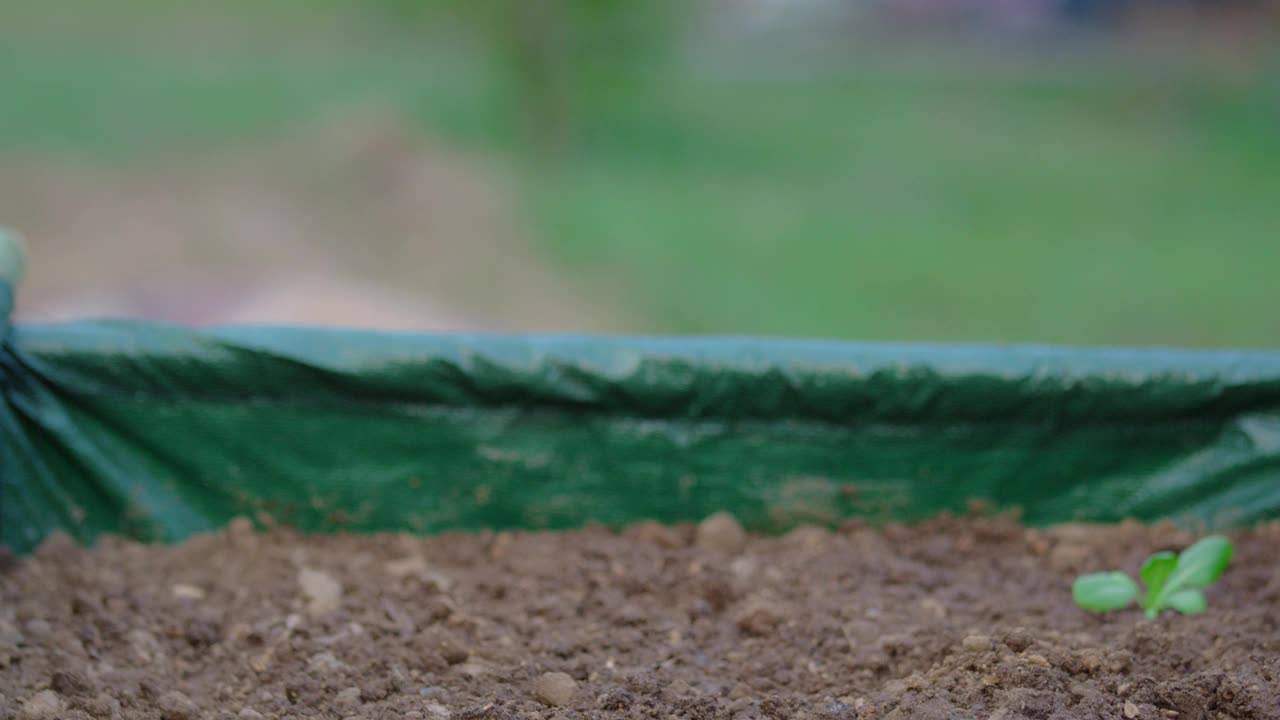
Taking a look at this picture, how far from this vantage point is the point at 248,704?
1.17 metres

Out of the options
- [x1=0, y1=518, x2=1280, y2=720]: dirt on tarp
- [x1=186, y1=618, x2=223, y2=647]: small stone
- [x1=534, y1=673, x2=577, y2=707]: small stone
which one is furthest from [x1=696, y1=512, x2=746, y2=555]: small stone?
[x1=186, y1=618, x2=223, y2=647]: small stone

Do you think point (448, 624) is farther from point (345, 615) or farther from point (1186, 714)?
point (1186, 714)

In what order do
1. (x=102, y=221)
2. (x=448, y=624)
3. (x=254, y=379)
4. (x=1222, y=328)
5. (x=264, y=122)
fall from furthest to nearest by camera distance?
(x=264, y=122), (x=102, y=221), (x=1222, y=328), (x=254, y=379), (x=448, y=624)

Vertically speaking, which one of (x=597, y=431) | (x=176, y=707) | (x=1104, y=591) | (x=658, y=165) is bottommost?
(x=176, y=707)

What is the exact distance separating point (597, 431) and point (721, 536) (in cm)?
21

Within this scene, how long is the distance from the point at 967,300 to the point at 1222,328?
81 centimetres

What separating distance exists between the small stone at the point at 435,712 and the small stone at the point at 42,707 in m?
0.34

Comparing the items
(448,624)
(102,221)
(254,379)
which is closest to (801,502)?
(448,624)

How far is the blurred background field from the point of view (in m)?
4.06

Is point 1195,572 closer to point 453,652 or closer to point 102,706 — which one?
point 453,652

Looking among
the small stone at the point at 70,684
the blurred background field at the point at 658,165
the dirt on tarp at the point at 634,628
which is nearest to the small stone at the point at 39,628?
the dirt on tarp at the point at 634,628

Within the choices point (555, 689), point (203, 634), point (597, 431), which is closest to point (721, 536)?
point (597, 431)

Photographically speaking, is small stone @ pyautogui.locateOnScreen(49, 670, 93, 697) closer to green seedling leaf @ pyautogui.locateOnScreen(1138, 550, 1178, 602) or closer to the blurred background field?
green seedling leaf @ pyautogui.locateOnScreen(1138, 550, 1178, 602)

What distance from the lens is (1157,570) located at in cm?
130
